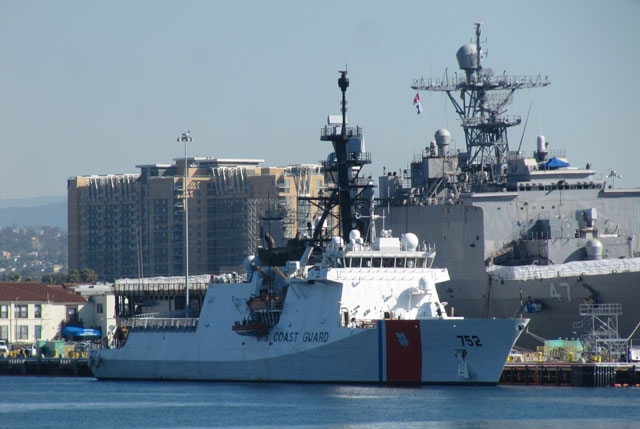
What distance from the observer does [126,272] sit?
139500 mm

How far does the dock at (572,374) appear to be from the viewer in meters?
41.3

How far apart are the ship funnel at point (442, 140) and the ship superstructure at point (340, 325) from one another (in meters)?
10.2

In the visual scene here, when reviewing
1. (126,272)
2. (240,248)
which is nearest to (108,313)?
(240,248)

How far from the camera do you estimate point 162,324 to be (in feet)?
157

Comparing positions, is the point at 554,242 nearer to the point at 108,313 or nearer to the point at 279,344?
the point at 279,344

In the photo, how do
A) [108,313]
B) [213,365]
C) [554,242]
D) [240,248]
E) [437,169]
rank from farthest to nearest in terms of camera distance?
[240,248], [108,313], [437,169], [554,242], [213,365]

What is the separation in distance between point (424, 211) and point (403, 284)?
41.6 feet

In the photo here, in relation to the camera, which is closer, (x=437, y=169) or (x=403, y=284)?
(x=403, y=284)

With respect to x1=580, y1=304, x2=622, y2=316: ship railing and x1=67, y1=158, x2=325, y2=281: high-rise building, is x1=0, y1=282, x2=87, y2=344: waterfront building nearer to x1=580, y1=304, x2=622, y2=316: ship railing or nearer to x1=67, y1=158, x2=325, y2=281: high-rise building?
x1=580, y1=304, x2=622, y2=316: ship railing

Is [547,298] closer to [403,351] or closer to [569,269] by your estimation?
[569,269]

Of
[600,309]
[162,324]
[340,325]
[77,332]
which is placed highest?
[600,309]

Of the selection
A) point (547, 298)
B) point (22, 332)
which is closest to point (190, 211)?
point (22, 332)

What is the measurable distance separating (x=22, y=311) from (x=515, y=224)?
2952 cm

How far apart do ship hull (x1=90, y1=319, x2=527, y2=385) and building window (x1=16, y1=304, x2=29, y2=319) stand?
24.9 m
